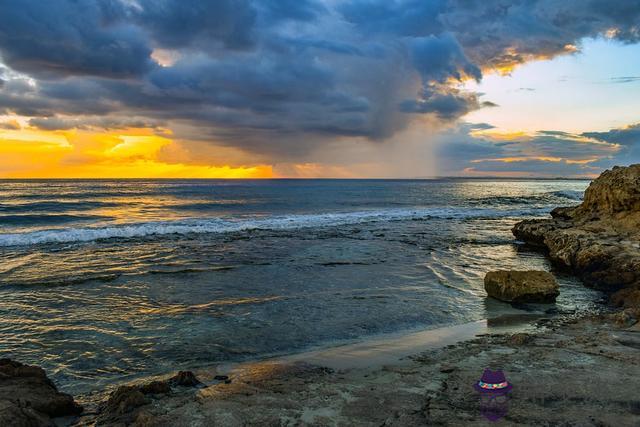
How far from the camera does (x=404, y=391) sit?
5191 millimetres

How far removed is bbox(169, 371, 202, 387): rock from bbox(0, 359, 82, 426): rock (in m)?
1.12

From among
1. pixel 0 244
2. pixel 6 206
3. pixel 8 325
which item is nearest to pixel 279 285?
pixel 8 325

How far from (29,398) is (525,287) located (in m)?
9.66

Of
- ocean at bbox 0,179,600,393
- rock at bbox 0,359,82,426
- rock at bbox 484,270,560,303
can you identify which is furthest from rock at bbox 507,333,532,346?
rock at bbox 0,359,82,426

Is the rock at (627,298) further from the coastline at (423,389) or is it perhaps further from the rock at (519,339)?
the rock at (519,339)

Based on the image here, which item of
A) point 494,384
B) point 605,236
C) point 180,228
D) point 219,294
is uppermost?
point 605,236

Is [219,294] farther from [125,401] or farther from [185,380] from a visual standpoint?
[125,401]

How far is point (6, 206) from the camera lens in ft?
134

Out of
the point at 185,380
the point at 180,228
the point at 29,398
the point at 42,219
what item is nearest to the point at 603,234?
the point at 185,380

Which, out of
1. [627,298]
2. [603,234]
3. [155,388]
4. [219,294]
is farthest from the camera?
[603,234]

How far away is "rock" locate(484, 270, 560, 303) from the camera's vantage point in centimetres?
989

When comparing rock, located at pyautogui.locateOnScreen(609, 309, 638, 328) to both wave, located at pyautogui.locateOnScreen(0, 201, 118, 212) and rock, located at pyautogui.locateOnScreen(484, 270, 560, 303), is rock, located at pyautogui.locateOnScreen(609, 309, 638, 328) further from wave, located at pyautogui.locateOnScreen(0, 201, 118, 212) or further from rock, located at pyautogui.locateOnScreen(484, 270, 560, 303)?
wave, located at pyautogui.locateOnScreen(0, 201, 118, 212)

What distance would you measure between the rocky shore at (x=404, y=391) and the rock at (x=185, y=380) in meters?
0.01

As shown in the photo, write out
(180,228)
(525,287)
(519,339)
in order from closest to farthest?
(519,339)
(525,287)
(180,228)
